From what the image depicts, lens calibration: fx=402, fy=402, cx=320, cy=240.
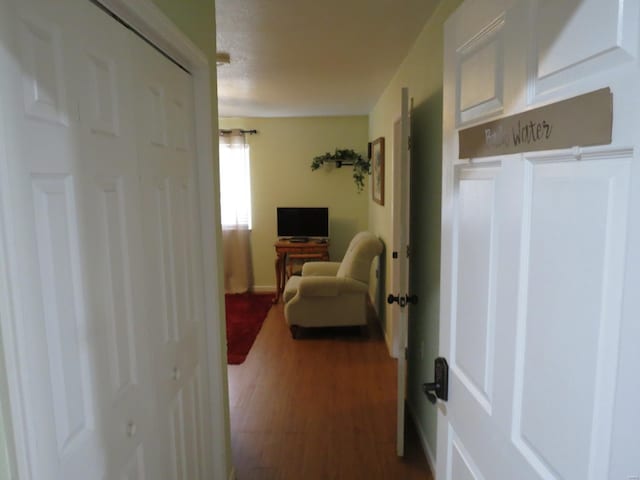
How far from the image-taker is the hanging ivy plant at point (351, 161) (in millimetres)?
5418

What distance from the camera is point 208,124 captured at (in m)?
1.69

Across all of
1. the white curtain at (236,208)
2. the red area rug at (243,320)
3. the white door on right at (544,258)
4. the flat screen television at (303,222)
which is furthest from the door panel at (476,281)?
the white curtain at (236,208)

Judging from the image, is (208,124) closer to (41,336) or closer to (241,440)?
(41,336)

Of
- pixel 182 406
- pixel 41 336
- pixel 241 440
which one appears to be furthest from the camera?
pixel 241 440

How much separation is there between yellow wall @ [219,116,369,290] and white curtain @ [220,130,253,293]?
0.11 m

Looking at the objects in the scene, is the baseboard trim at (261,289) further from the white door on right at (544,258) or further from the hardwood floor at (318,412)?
the white door on right at (544,258)

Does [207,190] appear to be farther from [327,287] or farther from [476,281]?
[327,287]

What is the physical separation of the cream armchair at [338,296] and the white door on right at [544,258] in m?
2.70

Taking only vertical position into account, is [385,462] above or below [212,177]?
below

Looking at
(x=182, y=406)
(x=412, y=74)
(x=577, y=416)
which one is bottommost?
(x=182, y=406)

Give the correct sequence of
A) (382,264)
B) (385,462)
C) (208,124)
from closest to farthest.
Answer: (208,124)
(385,462)
(382,264)

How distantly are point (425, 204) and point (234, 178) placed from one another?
3.73 meters

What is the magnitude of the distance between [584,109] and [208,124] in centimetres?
142

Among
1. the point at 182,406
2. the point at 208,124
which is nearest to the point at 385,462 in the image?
the point at 182,406
